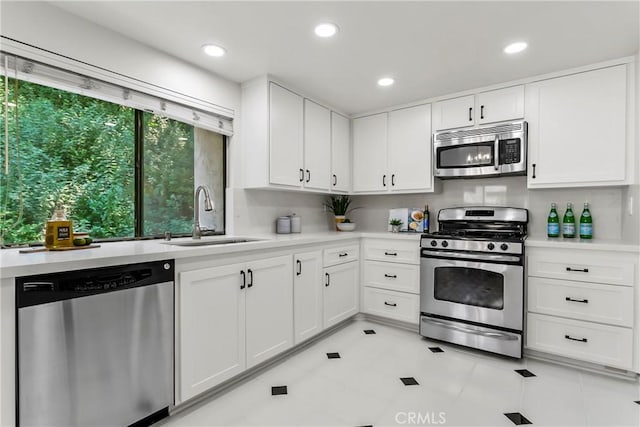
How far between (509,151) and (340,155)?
63.9 inches

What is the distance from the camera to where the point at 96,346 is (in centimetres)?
145

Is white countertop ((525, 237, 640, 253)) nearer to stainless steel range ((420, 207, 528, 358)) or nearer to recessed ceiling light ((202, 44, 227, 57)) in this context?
stainless steel range ((420, 207, 528, 358))

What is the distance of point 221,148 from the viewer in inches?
115

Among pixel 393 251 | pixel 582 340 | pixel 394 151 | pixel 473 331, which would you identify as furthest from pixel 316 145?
pixel 582 340

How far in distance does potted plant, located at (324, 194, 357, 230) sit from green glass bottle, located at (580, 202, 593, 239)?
2.17 m

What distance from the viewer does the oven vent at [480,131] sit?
2770mm

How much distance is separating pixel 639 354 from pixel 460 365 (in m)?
1.10

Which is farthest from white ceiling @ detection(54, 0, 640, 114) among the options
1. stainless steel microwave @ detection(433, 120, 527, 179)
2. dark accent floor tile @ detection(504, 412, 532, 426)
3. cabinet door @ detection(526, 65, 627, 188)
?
dark accent floor tile @ detection(504, 412, 532, 426)

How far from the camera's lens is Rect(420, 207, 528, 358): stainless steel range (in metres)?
2.48

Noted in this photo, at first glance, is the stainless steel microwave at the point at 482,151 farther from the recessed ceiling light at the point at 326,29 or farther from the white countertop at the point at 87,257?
the white countertop at the point at 87,257

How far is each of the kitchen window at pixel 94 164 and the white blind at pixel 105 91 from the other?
1 centimetres

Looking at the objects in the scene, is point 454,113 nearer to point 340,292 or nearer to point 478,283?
point 478,283

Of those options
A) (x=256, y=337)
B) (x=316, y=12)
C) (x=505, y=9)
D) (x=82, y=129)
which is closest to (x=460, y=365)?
(x=256, y=337)
